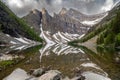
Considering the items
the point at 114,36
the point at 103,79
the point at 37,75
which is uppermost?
the point at 114,36

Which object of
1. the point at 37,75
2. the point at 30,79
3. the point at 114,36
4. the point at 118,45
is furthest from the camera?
the point at 114,36

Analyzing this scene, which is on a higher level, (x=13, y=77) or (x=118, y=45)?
(x=118, y=45)

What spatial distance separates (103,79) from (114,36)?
88858 mm

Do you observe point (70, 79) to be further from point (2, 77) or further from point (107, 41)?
point (107, 41)

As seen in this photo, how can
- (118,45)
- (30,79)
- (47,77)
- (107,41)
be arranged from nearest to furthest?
1. (47,77)
2. (30,79)
3. (118,45)
4. (107,41)

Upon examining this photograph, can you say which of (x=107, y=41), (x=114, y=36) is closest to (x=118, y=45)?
(x=114, y=36)

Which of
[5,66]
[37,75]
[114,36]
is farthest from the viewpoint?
[114,36]

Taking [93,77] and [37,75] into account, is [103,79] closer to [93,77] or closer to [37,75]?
[93,77]

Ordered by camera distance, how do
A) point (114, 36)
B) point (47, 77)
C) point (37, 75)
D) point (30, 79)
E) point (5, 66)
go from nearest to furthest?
point (47, 77) → point (30, 79) → point (37, 75) → point (5, 66) → point (114, 36)

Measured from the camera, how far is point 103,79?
31.4 meters

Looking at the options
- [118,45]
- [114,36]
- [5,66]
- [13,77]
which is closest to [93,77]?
[13,77]

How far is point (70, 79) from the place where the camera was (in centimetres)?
3145

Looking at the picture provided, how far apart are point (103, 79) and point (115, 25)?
303 feet

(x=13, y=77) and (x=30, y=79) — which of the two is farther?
(x=13, y=77)
